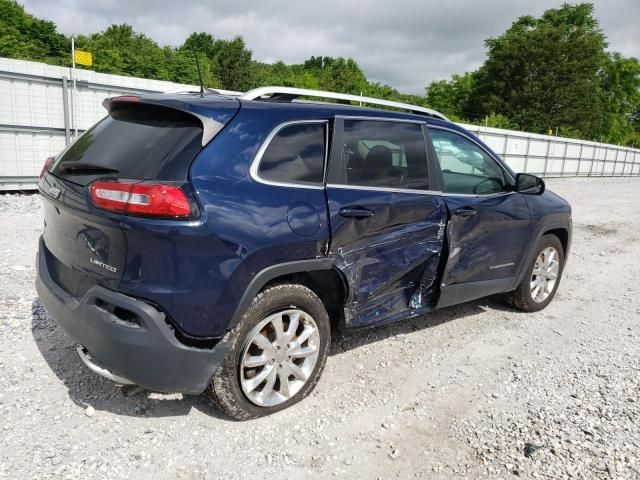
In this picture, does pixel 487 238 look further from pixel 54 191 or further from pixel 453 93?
pixel 453 93

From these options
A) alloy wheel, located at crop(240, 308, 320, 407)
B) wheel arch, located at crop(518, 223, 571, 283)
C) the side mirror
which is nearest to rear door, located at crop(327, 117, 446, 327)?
alloy wheel, located at crop(240, 308, 320, 407)

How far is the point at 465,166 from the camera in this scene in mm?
4199

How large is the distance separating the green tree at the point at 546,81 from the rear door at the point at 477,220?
45.5 meters

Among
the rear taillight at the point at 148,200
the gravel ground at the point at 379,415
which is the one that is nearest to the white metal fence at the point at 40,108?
the gravel ground at the point at 379,415

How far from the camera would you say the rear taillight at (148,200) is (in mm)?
2289

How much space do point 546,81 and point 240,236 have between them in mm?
50365

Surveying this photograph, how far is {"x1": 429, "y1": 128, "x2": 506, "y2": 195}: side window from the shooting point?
3.78 m

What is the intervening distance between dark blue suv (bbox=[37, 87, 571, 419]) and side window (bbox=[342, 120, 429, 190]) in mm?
12

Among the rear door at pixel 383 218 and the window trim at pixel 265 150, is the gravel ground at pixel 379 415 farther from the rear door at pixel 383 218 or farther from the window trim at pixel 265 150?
the window trim at pixel 265 150

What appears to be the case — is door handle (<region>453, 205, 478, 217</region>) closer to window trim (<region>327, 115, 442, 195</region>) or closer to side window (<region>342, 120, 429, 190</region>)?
window trim (<region>327, 115, 442, 195</region>)

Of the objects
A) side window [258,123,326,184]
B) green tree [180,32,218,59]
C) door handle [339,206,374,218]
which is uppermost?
green tree [180,32,218,59]

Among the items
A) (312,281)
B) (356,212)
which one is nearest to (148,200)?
(312,281)

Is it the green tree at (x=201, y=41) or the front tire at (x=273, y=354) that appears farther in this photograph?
the green tree at (x=201, y=41)

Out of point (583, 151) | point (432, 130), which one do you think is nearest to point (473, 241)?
point (432, 130)
